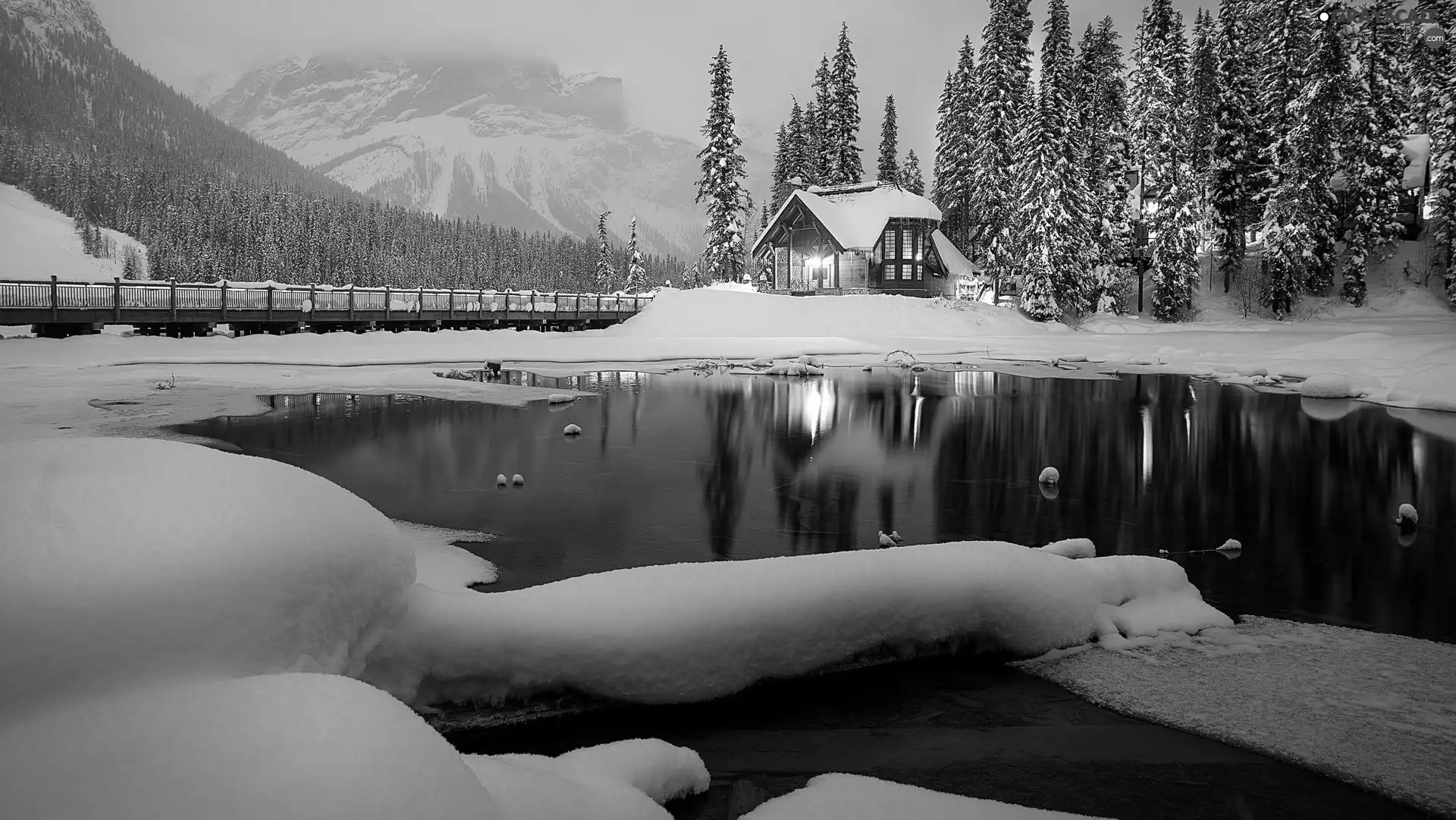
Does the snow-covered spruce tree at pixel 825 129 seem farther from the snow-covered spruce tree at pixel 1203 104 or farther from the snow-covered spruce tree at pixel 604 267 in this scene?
the snow-covered spruce tree at pixel 604 267

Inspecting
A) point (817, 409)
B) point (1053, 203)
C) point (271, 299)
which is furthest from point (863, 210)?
point (817, 409)

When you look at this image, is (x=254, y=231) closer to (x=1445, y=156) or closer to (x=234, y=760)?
(x=1445, y=156)

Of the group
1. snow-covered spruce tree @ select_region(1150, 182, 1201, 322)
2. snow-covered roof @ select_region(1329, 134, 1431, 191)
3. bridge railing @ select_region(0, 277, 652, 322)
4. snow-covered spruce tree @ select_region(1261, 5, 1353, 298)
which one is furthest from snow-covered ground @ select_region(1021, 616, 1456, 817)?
snow-covered roof @ select_region(1329, 134, 1431, 191)

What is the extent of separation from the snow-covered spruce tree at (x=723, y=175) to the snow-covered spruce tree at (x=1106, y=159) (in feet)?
70.1

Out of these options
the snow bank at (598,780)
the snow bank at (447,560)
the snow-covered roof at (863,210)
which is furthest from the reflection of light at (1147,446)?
the snow-covered roof at (863,210)

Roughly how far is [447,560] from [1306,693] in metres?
6.33

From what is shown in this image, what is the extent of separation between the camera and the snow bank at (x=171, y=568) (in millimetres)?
2844

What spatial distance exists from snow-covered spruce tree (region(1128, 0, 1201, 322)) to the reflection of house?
11.5 metres

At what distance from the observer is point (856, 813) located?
12.1 feet

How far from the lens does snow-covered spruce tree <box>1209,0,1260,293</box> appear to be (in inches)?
1877

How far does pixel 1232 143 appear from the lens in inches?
1901

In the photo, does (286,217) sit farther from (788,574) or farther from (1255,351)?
(788,574)

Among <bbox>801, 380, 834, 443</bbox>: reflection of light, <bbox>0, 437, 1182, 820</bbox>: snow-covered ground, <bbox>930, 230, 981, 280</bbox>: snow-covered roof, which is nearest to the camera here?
<bbox>0, 437, 1182, 820</bbox>: snow-covered ground

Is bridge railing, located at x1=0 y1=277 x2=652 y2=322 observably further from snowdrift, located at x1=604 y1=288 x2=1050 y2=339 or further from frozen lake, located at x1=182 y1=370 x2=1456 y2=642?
frozen lake, located at x1=182 y1=370 x2=1456 y2=642
